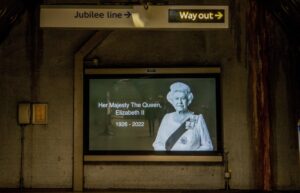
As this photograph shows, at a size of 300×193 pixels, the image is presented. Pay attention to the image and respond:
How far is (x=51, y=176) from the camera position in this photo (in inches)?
368

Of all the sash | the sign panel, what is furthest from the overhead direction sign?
the sash

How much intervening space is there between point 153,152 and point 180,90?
127cm

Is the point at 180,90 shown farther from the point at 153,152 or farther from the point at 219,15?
the point at 219,15

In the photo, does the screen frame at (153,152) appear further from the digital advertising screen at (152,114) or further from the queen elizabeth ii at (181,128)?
the queen elizabeth ii at (181,128)

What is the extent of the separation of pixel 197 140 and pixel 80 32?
9.97 feet

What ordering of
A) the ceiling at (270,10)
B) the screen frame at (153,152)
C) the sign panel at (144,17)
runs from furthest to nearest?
the screen frame at (153,152) → the ceiling at (270,10) → the sign panel at (144,17)

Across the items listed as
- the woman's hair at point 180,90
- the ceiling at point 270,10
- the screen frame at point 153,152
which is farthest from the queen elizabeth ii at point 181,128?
the ceiling at point 270,10

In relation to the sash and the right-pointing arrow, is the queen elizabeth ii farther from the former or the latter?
the right-pointing arrow

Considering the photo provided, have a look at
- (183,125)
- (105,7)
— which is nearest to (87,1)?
(105,7)

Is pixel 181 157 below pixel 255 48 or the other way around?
below

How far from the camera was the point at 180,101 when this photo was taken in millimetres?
9344

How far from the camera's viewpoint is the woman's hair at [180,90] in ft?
30.8

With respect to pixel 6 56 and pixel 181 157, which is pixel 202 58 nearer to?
pixel 181 157

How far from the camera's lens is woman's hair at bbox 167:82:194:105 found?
9375mm
